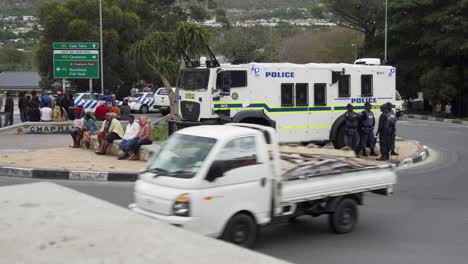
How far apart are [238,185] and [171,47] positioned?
18.0 meters

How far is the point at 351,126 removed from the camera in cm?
1662

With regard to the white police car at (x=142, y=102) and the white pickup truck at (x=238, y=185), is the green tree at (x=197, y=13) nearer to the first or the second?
the white police car at (x=142, y=102)

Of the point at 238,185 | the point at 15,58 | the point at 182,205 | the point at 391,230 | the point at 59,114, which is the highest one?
the point at 15,58

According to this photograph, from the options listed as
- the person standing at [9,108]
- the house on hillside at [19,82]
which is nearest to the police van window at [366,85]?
the person standing at [9,108]

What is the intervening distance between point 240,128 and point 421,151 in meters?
11.9

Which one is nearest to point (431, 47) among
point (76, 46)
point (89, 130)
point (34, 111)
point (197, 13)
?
point (197, 13)

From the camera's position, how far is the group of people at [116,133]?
51.2 feet

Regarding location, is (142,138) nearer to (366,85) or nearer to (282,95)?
(282,95)

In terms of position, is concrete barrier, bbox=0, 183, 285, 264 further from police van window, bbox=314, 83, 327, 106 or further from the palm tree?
the palm tree

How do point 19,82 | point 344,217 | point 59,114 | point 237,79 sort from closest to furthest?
point 344,217
point 237,79
point 59,114
point 19,82

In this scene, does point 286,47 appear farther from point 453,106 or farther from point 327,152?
point 327,152

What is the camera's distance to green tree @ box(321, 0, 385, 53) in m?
53.7

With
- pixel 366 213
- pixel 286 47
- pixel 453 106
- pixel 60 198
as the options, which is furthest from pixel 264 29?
pixel 60 198

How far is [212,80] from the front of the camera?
16.9 m
